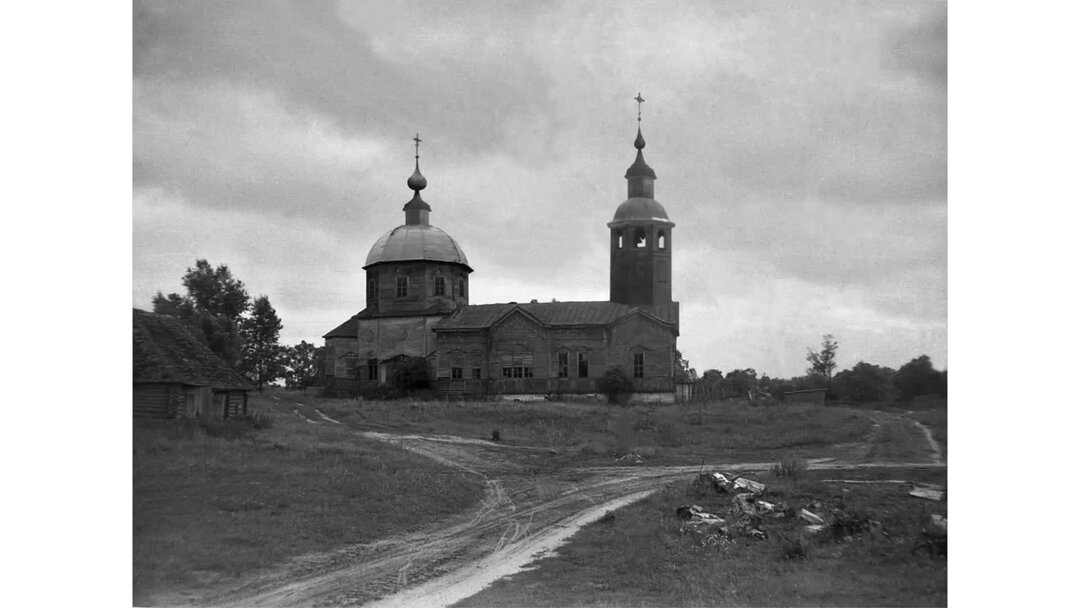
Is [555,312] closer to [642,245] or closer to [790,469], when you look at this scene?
[642,245]

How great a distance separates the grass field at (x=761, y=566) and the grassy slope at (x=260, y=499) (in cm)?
156

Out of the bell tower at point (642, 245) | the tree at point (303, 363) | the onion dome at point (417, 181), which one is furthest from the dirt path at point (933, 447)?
the tree at point (303, 363)

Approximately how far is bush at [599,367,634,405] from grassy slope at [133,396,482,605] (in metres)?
1.90

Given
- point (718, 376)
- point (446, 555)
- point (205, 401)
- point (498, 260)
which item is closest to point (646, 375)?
point (718, 376)

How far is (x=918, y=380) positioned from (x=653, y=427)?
278cm

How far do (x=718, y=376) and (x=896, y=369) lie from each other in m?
1.88

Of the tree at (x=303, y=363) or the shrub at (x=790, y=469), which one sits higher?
the tree at (x=303, y=363)

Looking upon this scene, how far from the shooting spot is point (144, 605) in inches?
341

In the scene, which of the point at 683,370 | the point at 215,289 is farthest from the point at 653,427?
the point at 215,289

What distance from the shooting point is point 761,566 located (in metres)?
8.03

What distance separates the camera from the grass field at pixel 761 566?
25.7ft

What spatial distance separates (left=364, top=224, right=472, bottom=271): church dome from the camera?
10336mm

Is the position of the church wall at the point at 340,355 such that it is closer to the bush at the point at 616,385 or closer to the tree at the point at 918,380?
the bush at the point at 616,385

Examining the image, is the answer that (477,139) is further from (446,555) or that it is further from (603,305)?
(446,555)
